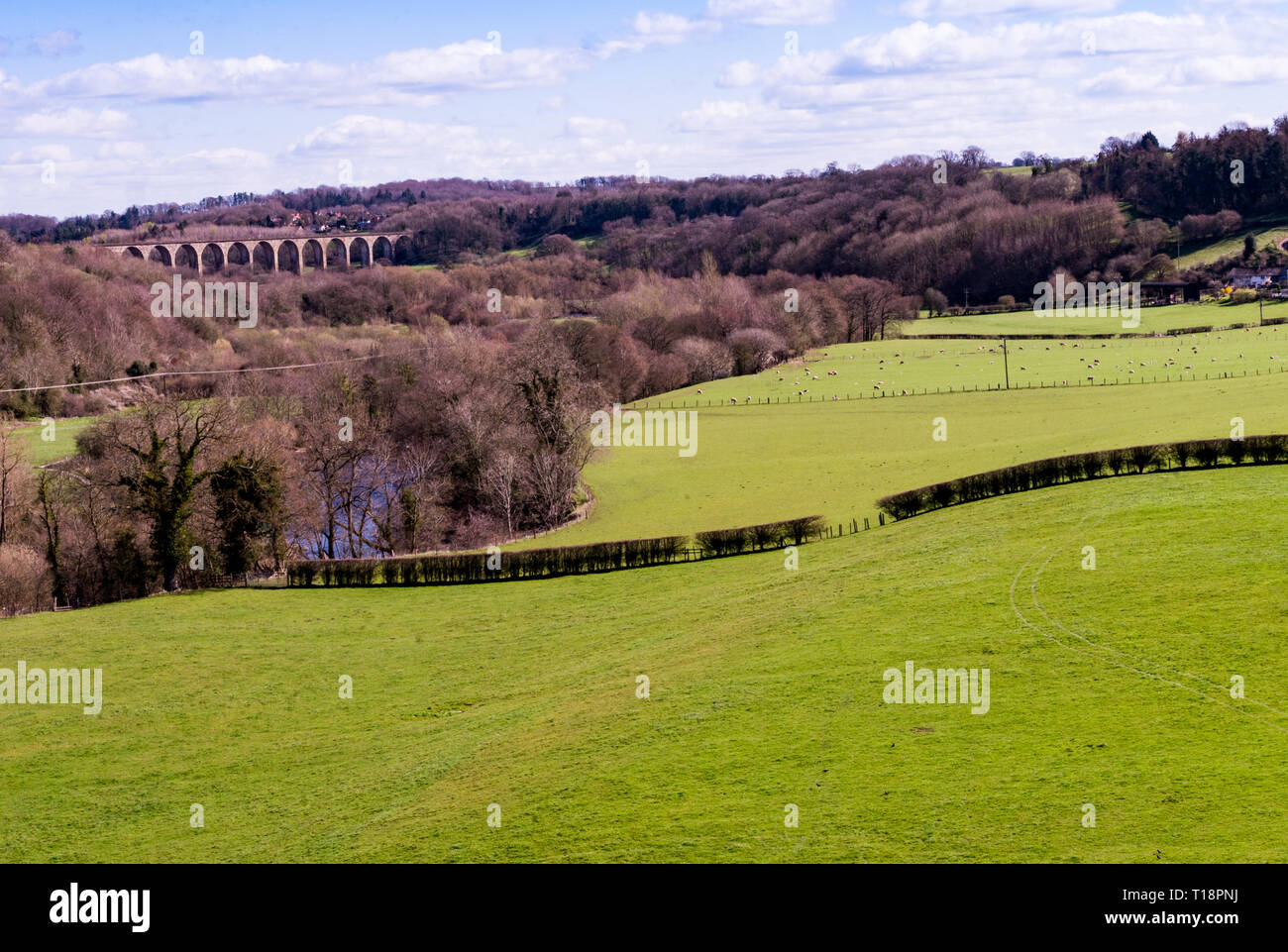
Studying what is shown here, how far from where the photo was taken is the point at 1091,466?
53.8 meters

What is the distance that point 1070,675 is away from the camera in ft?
98.2

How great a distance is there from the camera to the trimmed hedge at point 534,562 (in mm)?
53250

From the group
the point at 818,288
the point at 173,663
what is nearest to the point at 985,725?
the point at 173,663

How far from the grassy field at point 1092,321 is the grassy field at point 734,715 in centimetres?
10236

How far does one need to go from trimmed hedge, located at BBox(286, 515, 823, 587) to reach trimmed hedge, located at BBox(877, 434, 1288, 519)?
6.44 meters

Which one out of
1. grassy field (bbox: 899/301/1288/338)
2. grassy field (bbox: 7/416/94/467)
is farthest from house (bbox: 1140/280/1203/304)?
grassy field (bbox: 7/416/94/467)

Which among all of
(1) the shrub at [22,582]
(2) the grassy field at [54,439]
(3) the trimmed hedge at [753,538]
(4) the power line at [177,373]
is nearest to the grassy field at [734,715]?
(3) the trimmed hedge at [753,538]

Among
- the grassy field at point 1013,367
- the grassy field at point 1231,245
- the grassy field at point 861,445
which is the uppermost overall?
the grassy field at point 1231,245

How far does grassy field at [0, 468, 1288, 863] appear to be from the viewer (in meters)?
23.8

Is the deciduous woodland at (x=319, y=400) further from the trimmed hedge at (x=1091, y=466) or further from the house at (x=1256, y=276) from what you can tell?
the trimmed hedge at (x=1091, y=466)

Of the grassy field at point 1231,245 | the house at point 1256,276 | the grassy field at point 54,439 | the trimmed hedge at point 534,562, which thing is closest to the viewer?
the trimmed hedge at point 534,562

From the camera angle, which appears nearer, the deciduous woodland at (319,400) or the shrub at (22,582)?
the shrub at (22,582)

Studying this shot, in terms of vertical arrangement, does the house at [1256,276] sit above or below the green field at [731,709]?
above
